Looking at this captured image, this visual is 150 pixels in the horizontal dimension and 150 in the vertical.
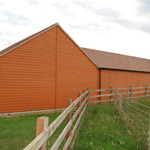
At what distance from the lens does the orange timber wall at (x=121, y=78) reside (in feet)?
45.2

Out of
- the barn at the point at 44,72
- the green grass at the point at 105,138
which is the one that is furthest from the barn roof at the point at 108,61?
the green grass at the point at 105,138

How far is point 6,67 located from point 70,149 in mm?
7278

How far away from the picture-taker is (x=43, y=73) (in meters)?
10.4

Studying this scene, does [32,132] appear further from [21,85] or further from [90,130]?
[21,85]

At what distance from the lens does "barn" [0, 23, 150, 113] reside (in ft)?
30.8

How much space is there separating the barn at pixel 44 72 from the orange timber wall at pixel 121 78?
1.07m

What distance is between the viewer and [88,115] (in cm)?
689

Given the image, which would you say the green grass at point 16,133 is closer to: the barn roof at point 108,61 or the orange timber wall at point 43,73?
the orange timber wall at point 43,73

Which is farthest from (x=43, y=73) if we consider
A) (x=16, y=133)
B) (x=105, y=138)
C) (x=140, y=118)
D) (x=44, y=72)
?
(x=105, y=138)

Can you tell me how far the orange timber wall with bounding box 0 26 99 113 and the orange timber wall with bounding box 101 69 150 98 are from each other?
222 cm

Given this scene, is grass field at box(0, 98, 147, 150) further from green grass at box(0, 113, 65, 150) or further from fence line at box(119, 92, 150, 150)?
fence line at box(119, 92, 150, 150)

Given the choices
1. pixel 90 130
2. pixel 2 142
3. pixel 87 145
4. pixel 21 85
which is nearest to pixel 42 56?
pixel 21 85

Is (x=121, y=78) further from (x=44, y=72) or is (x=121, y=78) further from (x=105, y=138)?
(x=105, y=138)

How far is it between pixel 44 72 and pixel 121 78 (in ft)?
27.7
